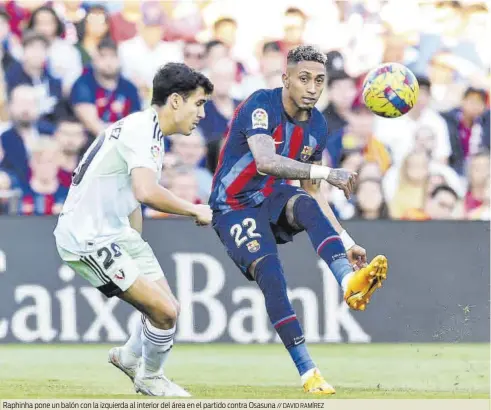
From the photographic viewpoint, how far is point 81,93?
12.1m

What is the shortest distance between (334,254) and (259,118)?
1.08m

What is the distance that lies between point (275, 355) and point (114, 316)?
1.81 meters

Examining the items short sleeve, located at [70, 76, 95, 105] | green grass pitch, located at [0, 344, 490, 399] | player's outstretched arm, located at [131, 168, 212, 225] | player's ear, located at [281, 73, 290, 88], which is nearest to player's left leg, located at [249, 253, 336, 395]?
green grass pitch, located at [0, 344, 490, 399]

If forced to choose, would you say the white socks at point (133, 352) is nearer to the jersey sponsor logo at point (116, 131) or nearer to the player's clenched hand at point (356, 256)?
the jersey sponsor logo at point (116, 131)

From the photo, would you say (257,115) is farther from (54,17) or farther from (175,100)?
(54,17)

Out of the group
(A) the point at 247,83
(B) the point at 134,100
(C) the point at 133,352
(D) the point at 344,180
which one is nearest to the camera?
(D) the point at 344,180

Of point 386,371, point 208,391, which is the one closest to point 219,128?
point 386,371

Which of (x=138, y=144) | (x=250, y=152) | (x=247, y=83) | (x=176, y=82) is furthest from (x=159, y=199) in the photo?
(x=247, y=83)

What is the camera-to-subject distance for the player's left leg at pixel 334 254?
23.9 feet

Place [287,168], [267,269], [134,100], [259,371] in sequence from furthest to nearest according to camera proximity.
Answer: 1. [134,100]
2. [259,371]
3. [267,269]
4. [287,168]

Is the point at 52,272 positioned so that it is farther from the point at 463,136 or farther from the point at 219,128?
the point at 463,136

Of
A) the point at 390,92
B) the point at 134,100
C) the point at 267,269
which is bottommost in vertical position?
the point at 267,269

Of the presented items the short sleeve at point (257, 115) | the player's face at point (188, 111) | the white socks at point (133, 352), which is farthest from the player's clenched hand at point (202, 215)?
the white socks at point (133, 352)

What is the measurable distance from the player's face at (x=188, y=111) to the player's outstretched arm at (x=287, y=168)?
516 millimetres
